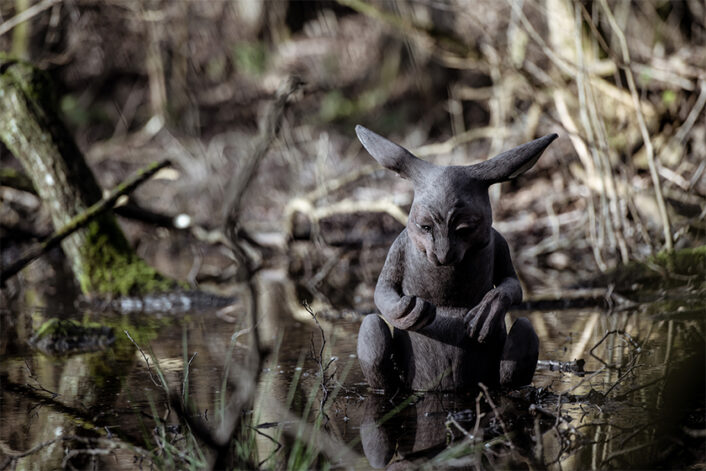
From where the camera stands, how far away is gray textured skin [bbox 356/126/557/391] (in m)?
3.66

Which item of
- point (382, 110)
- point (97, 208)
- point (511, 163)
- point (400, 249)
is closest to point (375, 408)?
point (400, 249)

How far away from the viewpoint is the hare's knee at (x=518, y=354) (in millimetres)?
3820

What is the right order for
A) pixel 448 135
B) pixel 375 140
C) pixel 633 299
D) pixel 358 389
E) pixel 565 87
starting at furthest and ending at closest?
pixel 448 135 → pixel 565 87 → pixel 633 299 → pixel 358 389 → pixel 375 140

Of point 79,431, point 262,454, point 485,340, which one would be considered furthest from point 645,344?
point 79,431

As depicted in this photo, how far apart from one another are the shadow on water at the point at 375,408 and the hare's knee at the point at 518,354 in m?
0.09

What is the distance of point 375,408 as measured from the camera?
375cm

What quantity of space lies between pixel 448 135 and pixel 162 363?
1316cm

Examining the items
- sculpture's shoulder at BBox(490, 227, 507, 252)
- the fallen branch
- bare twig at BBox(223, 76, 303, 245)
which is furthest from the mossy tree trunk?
bare twig at BBox(223, 76, 303, 245)

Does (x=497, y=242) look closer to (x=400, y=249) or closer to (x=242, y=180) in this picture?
(x=400, y=249)

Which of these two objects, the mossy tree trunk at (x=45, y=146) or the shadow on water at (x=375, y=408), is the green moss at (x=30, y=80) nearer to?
the mossy tree trunk at (x=45, y=146)

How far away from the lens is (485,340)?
376cm

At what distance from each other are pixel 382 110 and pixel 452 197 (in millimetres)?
16279

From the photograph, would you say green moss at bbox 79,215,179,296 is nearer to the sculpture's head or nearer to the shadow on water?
the shadow on water

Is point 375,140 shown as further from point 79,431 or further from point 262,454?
point 79,431
